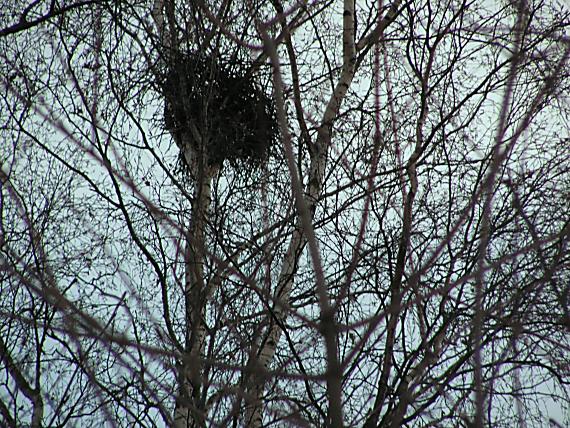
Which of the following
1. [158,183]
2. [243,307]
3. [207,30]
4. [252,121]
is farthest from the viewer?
[252,121]

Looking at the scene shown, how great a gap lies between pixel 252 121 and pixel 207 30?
3.26 ft

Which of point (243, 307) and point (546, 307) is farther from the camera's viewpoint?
point (546, 307)

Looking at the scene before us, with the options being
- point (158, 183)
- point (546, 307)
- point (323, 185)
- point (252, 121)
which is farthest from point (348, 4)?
point (546, 307)

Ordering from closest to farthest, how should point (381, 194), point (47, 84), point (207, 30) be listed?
point (207, 30) → point (381, 194) → point (47, 84)

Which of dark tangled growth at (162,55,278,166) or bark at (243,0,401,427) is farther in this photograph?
dark tangled growth at (162,55,278,166)

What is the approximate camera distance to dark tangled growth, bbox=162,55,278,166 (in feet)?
9.97

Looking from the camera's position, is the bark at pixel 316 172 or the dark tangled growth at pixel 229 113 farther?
the dark tangled growth at pixel 229 113

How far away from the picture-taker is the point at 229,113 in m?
3.72

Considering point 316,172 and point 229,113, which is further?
point 229,113

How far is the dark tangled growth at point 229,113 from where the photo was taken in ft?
9.97

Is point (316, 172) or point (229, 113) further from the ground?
point (229, 113)

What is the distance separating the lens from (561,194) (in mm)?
3176

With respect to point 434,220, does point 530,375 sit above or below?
below

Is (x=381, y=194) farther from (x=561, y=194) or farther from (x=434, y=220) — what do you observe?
(x=561, y=194)
